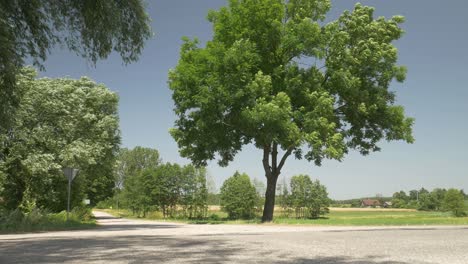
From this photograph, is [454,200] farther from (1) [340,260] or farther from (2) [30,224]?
(1) [340,260]

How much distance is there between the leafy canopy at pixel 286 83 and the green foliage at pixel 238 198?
35336 millimetres

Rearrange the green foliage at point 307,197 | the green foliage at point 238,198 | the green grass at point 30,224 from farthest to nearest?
1. the green foliage at point 307,197
2. the green foliage at point 238,198
3. the green grass at point 30,224

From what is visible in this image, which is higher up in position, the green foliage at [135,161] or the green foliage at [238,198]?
the green foliage at [135,161]

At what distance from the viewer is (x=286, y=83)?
24.2 m

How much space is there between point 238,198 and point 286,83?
3992 cm

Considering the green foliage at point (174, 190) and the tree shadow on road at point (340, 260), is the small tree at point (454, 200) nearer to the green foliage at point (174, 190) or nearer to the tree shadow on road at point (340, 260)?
the green foliage at point (174, 190)

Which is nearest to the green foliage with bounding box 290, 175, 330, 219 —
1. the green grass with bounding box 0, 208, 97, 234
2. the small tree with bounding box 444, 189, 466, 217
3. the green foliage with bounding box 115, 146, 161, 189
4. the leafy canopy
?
the small tree with bounding box 444, 189, 466, 217

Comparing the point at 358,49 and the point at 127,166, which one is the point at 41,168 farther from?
the point at 127,166

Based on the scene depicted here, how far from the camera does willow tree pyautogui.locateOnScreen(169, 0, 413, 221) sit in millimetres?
22984

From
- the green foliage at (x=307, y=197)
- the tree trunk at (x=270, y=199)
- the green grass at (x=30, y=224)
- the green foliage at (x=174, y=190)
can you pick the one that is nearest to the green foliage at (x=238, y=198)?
the green foliage at (x=174, y=190)

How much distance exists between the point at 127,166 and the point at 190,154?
7133cm

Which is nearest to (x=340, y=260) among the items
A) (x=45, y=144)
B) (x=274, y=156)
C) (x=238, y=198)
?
(x=274, y=156)

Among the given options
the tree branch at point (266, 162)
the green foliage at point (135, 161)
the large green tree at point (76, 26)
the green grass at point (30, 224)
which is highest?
the green foliage at point (135, 161)

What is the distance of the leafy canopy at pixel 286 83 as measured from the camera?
75.4ft
